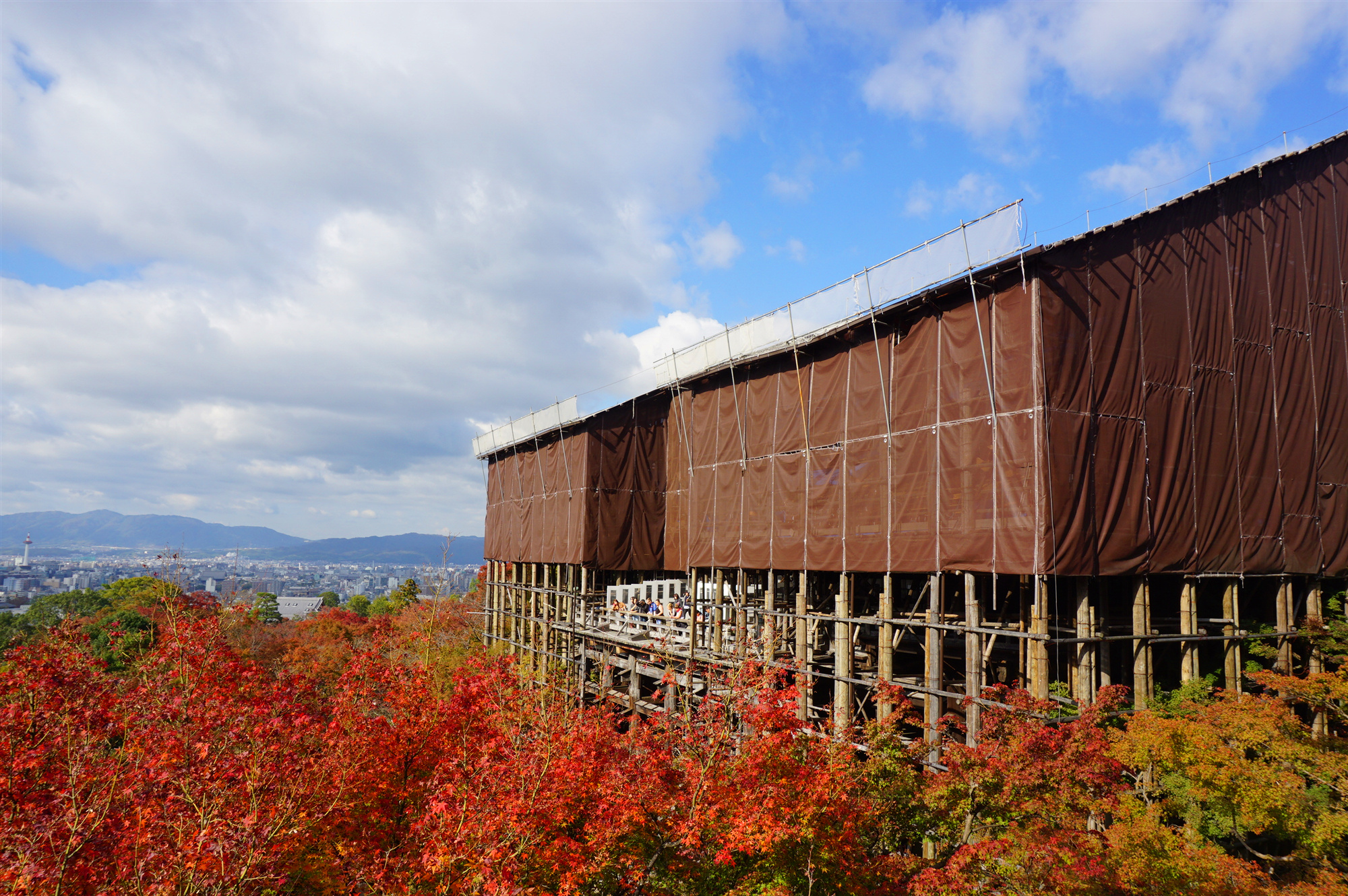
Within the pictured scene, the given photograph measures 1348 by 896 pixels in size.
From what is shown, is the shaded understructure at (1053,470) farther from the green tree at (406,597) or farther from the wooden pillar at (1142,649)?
the green tree at (406,597)

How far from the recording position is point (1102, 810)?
40.7ft

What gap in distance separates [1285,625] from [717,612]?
16629 mm

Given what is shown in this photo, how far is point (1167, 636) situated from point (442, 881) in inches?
670

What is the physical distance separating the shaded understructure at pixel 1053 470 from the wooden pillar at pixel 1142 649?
58 millimetres

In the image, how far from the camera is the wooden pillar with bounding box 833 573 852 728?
2033 centimetres

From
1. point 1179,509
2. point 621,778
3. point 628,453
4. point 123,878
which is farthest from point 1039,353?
point 628,453

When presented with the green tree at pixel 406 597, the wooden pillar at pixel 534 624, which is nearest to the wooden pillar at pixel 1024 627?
the wooden pillar at pixel 534 624

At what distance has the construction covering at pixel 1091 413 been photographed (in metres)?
16.6

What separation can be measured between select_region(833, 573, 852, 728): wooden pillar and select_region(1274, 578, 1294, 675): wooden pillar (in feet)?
38.4

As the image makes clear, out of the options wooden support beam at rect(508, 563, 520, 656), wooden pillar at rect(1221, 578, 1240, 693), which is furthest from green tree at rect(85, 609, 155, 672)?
wooden pillar at rect(1221, 578, 1240, 693)

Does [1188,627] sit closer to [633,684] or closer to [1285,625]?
[1285,625]

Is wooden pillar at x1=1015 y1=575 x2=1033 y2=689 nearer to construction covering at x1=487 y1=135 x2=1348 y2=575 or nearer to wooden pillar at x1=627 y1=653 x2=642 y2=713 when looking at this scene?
construction covering at x1=487 y1=135 x2=1348 y2=575

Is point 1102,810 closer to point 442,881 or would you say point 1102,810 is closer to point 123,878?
point 442,881

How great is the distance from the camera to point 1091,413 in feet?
55.2
